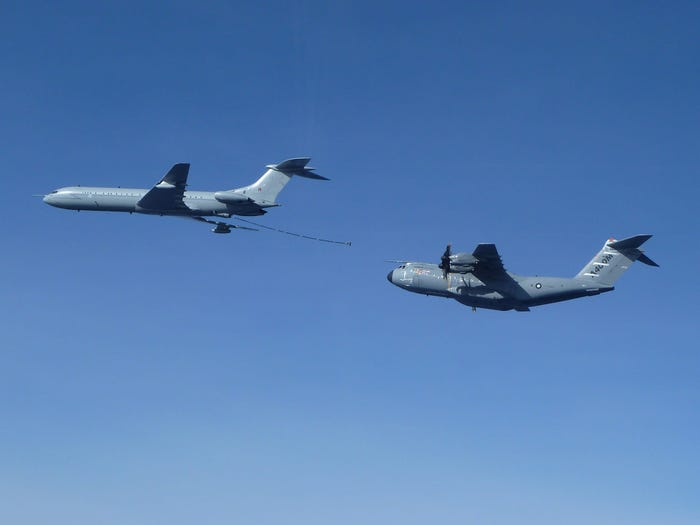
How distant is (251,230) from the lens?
255ft

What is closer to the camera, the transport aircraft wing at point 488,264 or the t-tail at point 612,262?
the transport aircraft wing at point 488,264

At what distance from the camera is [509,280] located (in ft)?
232

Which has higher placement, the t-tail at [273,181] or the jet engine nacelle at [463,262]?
the t-tail at [273,181]

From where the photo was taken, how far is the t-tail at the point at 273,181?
256 feet

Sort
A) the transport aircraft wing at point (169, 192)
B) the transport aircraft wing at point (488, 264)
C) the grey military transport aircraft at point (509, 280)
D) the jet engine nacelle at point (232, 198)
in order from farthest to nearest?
the jet engine nacelle at point (232, 198)
the transport aircraft wing at point (169, 192)
the grey military transport aircraft at point (509, 280)
the transport aircraft wing at point (488, 264)

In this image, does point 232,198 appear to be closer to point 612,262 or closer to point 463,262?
point 463,262

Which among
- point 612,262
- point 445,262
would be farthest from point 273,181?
point 612,262

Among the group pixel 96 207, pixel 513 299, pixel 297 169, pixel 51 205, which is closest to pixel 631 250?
pixel 513 299

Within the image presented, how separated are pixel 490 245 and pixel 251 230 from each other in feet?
81.7

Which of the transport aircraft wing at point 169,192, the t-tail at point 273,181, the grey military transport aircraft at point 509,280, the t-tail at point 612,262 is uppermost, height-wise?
the t-tail at point 273,181

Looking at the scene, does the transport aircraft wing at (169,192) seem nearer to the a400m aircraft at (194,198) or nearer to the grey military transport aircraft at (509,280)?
the a400m aircraft at (194,198)

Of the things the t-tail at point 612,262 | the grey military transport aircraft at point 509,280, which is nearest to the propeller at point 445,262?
the grey military transport aircraft at point 509,280

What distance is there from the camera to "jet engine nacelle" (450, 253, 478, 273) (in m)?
69.4

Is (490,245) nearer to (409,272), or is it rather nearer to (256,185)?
(409,272)
